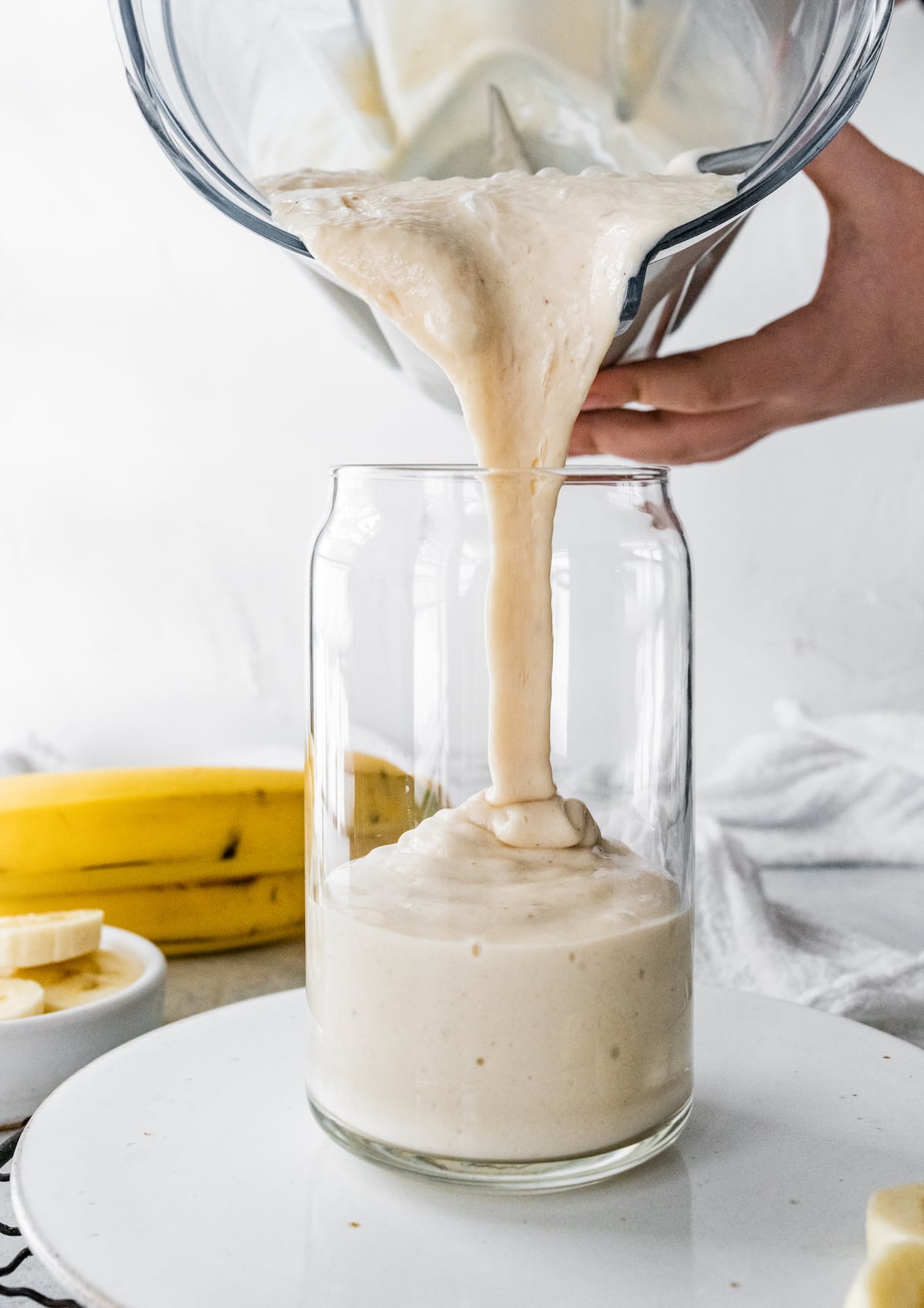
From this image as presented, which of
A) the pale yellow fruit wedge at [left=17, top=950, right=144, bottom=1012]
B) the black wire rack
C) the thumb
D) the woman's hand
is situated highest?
the thumb

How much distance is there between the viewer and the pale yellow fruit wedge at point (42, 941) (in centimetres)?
74

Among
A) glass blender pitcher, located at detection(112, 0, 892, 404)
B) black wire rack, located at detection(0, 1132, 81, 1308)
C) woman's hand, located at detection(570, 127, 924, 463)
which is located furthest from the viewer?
woman's hand, located at detection(570, 127, 924, 463)

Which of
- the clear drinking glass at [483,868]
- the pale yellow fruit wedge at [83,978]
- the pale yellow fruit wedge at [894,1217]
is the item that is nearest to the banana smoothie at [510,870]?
the clear drinking glass at [483,868]

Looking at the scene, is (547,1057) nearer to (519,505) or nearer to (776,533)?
(519,505)

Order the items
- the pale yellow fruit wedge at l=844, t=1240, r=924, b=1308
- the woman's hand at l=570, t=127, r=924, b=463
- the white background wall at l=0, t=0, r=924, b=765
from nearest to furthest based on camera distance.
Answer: the pale yellow fruit wedge at l=844, t=1240, r=924, b=1308, the woman's hand at l=570, t=127, r=924, b=463, the white background wall at l=0, t=0, r=924, b=765

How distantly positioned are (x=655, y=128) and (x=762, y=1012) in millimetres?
436

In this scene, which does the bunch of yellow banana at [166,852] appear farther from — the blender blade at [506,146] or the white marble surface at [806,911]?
the blender blade at [506,146]

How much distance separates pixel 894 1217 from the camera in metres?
0.43

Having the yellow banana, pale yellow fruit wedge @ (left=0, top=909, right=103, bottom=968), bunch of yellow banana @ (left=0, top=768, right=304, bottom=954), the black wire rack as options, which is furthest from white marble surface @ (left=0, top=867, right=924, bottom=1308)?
the yellow banana

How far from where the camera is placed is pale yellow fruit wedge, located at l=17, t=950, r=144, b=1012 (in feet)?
2.44

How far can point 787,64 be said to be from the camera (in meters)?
0.61

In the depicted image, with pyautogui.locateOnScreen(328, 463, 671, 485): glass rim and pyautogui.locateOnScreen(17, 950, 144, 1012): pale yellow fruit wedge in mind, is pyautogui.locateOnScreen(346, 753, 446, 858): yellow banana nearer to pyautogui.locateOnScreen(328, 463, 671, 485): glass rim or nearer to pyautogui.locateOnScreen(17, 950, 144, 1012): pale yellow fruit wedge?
pyautogui.locateOnScreen(328, 463, 671, 485): glass rim

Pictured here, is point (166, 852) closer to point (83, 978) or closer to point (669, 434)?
point (83, 978)

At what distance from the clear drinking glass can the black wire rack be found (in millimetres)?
122
